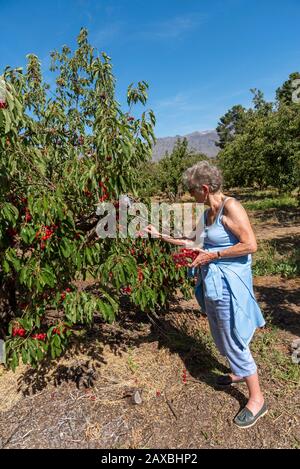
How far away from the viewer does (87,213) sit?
2.77 meters

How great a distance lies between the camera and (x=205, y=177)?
224cm

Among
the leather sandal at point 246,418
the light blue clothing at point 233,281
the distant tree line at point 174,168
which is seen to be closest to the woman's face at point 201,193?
the light blue clothing at point 233,281

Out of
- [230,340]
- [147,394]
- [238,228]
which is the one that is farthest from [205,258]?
[147,394]

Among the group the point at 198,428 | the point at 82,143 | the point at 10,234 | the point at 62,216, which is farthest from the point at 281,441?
the point at 82,143

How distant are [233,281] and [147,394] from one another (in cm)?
116

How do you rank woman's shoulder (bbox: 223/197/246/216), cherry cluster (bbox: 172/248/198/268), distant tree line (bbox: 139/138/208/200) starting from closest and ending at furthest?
1. woman's shoulder (bbox: 223/197/246/216)
2. cherry cluster (bbox: 172/248/198/268)
3. distant tree line (bbox: 139/138/208/200)

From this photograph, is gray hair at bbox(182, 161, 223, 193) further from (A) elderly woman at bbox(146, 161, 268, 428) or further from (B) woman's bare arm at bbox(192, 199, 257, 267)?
(B) woman's bare arm at bbox(192, 199, 257, 267)

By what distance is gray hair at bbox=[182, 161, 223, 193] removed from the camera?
87.9 inches

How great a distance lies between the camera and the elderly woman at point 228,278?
224 centimetres

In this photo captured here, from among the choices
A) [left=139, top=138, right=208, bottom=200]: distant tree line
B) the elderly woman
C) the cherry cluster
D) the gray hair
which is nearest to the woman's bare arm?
the elderly woman

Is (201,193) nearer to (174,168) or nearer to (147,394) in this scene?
(147,394)

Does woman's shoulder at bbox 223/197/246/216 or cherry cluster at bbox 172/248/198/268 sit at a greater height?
woman's shoulder at bbox 223/197/246/216

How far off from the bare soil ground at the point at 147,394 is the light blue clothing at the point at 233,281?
1.93ft

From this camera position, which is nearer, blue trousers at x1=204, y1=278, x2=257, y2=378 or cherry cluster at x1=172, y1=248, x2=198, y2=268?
blue trousers at x1=204, y1=278, x2=257, y2=378
